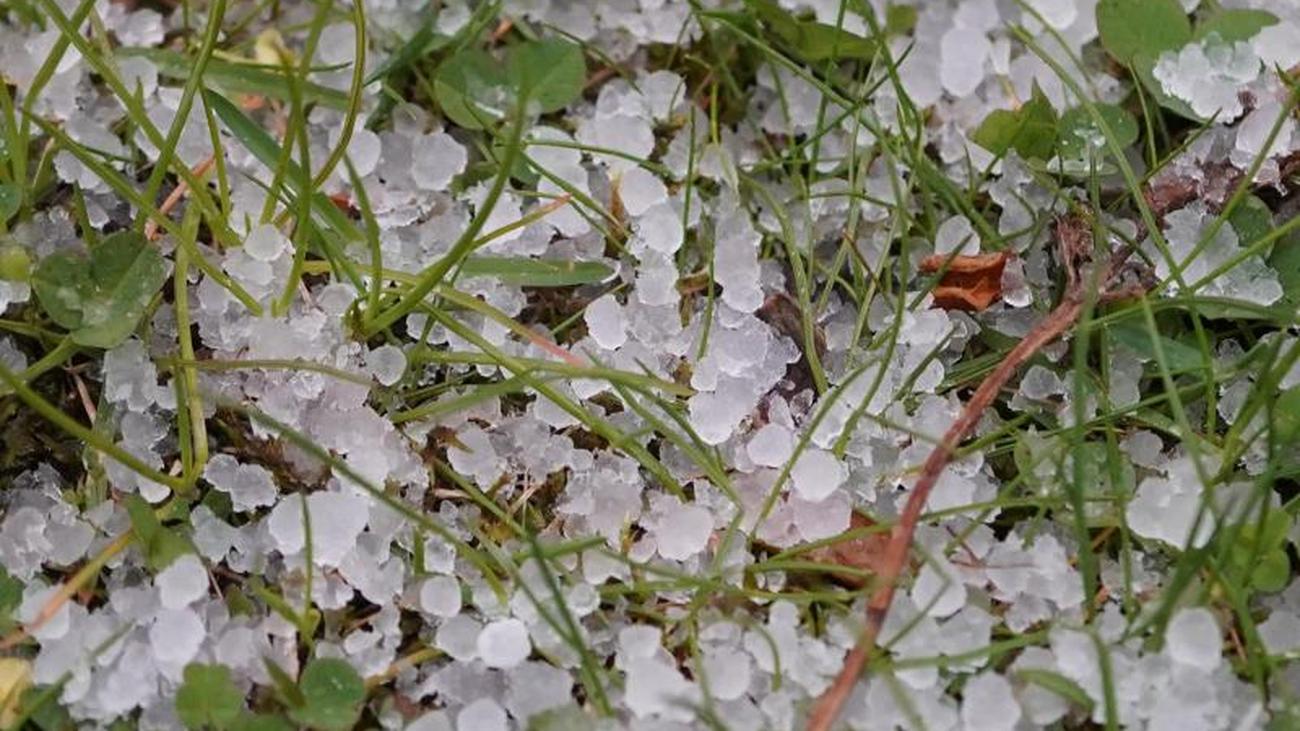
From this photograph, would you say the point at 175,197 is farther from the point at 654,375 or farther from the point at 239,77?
the point at 654,375

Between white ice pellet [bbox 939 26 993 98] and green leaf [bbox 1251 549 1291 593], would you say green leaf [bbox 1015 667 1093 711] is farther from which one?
white ice pellet [bbox 939 26 993 98]

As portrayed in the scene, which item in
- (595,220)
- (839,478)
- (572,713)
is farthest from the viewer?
(595,220)

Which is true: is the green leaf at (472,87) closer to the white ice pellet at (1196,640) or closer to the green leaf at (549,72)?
the green leaf at (549,72)

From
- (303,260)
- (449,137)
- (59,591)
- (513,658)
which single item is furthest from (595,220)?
(59,591)

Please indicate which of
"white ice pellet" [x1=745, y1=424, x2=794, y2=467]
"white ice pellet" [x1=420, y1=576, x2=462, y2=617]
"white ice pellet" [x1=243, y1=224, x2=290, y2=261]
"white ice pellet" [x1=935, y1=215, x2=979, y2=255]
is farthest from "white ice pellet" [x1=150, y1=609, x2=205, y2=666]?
"white ice pellet" [x1=935, y1=215, x2=979, y2=255]

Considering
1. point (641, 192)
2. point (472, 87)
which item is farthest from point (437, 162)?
point (641, 192)

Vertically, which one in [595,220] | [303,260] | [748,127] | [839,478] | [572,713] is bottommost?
[572,713]

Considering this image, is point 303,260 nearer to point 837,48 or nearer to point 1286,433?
point 837,48
